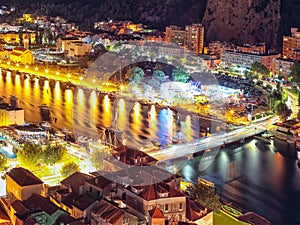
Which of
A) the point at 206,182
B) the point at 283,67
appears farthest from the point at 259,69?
the point at 206,182

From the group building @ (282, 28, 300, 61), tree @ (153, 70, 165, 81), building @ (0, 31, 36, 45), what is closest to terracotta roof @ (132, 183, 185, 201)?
tree @ (153, 70, 165, 81)

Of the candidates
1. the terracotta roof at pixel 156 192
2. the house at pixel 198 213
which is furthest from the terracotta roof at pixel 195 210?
the terracotta roof at pixel 156 192

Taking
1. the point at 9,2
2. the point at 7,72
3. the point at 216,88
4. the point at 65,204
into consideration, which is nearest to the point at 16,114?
the point at 65,204

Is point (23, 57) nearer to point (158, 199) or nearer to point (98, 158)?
point (98, 158)

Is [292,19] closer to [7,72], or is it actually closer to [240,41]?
[240,41]

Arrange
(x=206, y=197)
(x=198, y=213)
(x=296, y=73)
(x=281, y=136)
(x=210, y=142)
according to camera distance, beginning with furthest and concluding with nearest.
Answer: (x=296, y=73) → (x=281, y=136) → (x=210, y=142) → (x=206, y=197) → (x=198, y=213)
